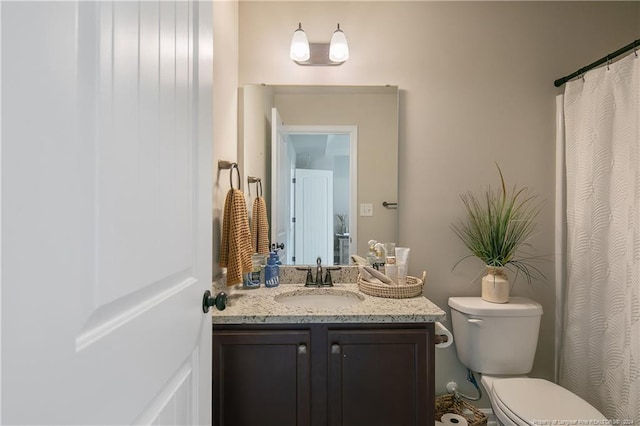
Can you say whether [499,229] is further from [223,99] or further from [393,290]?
[223,99]

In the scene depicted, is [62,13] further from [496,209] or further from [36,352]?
[496,209]

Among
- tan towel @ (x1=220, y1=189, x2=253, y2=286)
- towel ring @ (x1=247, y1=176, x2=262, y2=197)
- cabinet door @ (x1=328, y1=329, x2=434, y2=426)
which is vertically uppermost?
towel ring @ (x1=247, y1=176, x2=262, y2=197)

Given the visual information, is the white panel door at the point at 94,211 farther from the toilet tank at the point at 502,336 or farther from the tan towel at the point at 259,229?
the toilet tank at the point at 502,336

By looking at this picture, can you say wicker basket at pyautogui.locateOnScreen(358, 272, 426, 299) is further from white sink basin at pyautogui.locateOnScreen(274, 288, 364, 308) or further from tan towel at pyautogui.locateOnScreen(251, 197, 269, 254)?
tan towel at pyautogui.locateOnScreen(251, 197, 269, 254)

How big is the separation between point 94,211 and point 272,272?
4.27 feet

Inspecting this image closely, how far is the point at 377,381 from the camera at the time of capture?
4.16ft

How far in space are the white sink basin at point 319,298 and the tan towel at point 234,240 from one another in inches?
10.8

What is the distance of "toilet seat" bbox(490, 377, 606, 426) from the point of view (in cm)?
127

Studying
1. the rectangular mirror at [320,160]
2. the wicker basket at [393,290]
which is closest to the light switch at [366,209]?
the rectangular mirror at [320,160]

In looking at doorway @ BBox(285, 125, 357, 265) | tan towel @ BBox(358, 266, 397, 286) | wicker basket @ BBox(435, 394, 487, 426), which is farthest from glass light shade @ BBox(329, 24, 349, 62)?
wicker basket @ BBox(435, 394, 487, 426)

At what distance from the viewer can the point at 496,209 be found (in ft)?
6.00

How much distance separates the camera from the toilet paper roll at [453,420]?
5.19ft

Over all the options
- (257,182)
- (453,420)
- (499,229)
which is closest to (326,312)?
(257,182)

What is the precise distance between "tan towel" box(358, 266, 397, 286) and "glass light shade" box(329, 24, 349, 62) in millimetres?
1169
